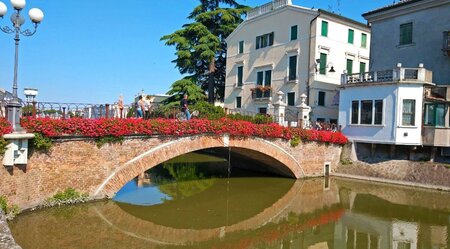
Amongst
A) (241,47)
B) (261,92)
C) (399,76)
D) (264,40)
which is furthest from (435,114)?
(241,47)

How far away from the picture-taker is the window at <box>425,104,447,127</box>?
62.3 feet

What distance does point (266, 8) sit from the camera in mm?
30531

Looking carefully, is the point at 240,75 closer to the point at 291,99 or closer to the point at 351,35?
the point at 291,99

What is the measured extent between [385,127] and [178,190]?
12072 millimetres

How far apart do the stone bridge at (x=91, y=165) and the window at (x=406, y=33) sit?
1276 centimetres

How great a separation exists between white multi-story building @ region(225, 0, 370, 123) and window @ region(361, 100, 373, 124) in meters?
4.06

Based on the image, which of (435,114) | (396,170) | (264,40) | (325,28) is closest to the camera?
(435,114)

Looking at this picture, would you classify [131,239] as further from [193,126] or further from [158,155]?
[193,126]

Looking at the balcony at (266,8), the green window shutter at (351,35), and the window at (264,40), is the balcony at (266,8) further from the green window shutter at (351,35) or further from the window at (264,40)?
the green window shutter at (351,35)

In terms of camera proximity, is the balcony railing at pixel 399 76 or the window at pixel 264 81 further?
the window at pixel 264 81

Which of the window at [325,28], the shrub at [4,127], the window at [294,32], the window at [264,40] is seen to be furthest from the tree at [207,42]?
the shrub at [4,127]

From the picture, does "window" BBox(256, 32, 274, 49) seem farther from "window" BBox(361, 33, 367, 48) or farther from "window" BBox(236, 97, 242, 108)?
"window" BBox(361, 33, 367, 48)

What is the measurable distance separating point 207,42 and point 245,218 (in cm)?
2202

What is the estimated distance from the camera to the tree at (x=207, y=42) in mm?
31734
